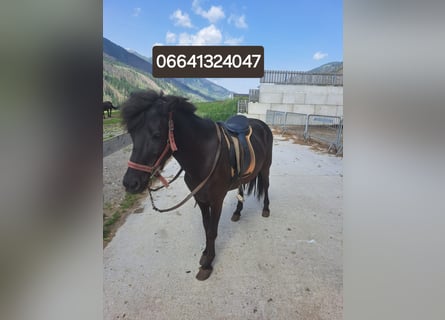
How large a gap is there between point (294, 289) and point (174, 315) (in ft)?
2.09

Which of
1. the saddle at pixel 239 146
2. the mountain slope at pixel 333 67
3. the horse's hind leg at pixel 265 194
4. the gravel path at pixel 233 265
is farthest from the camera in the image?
the horse's hind leg at pixel 265 194

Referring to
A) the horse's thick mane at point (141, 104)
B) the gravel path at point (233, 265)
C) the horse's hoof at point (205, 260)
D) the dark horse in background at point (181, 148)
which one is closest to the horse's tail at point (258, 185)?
the gravel path at point (233, 265)

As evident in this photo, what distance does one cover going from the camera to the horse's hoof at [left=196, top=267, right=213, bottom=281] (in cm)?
120

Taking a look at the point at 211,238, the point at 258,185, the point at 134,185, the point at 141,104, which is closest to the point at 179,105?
the point at 141,104

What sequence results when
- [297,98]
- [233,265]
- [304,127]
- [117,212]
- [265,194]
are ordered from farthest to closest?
[304,127], [297,98], [265,194], [117,212], [233,265]

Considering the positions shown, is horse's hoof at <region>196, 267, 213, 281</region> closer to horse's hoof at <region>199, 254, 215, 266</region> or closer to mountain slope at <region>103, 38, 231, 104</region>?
horse's hoof at <region>199, 254, 215, 266</region>

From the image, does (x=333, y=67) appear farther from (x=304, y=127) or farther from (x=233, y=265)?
(x=304, y=127)

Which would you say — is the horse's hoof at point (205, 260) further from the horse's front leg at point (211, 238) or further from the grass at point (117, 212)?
the grass at point (117, 212)

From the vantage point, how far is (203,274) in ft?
4.00

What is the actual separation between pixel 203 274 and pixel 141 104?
102 centimetres

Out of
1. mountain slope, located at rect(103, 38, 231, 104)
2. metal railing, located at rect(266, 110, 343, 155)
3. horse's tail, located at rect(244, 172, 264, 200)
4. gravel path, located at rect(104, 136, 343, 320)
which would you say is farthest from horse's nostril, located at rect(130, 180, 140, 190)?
metal railing, located at rect(266, 110, 343, 155)

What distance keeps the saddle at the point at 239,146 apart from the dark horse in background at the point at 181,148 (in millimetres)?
59

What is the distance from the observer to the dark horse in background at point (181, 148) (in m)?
0.91
